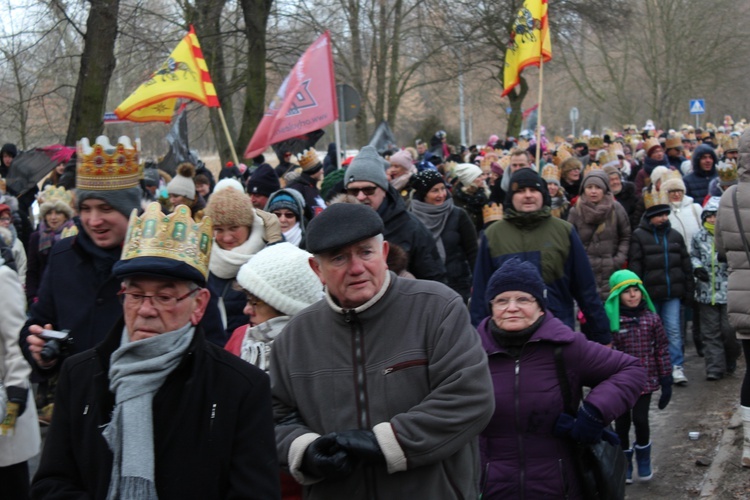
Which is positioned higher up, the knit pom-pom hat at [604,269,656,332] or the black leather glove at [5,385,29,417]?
the black leather glove at [5,385,29,417]

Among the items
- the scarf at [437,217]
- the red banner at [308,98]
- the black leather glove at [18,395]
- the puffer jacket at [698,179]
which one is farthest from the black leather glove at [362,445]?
the puffer jacket at [698,179]

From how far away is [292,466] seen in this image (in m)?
3.27

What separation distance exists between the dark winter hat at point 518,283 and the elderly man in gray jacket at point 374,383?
1.23m

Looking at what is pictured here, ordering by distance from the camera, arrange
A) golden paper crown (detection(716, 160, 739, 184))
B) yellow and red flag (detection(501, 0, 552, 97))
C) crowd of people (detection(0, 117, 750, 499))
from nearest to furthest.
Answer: crowd of people (detection(0, 117, 750, 499)) → golden paper crown (detection(716, 160, 739, 184)) → yellow and red flag (detection(501, 0, 552, 97))

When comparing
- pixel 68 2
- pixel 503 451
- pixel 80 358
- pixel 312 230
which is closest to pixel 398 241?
pixel 503 451

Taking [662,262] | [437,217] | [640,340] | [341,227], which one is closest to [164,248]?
[341,227]

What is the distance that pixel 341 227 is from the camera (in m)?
3.35

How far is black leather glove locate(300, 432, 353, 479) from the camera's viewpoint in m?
3.14

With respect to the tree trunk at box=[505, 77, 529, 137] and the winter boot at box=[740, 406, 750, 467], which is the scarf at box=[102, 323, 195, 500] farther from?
the tree trunk at box=[505, 77, 529, 137]

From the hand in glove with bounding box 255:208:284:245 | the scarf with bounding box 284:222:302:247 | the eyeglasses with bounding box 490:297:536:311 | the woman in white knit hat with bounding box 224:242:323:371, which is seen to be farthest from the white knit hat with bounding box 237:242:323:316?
Result: the scarf with bounding box 284:222:302:247

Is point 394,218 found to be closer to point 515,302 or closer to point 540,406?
point 515,302

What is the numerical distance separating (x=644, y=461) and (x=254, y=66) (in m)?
15.3

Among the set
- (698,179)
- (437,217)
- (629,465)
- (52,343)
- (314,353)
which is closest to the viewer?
(314,353)

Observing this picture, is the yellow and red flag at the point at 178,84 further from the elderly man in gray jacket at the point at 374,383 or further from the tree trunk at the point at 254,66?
the elderly man in gray jacket at the point at 374,383
